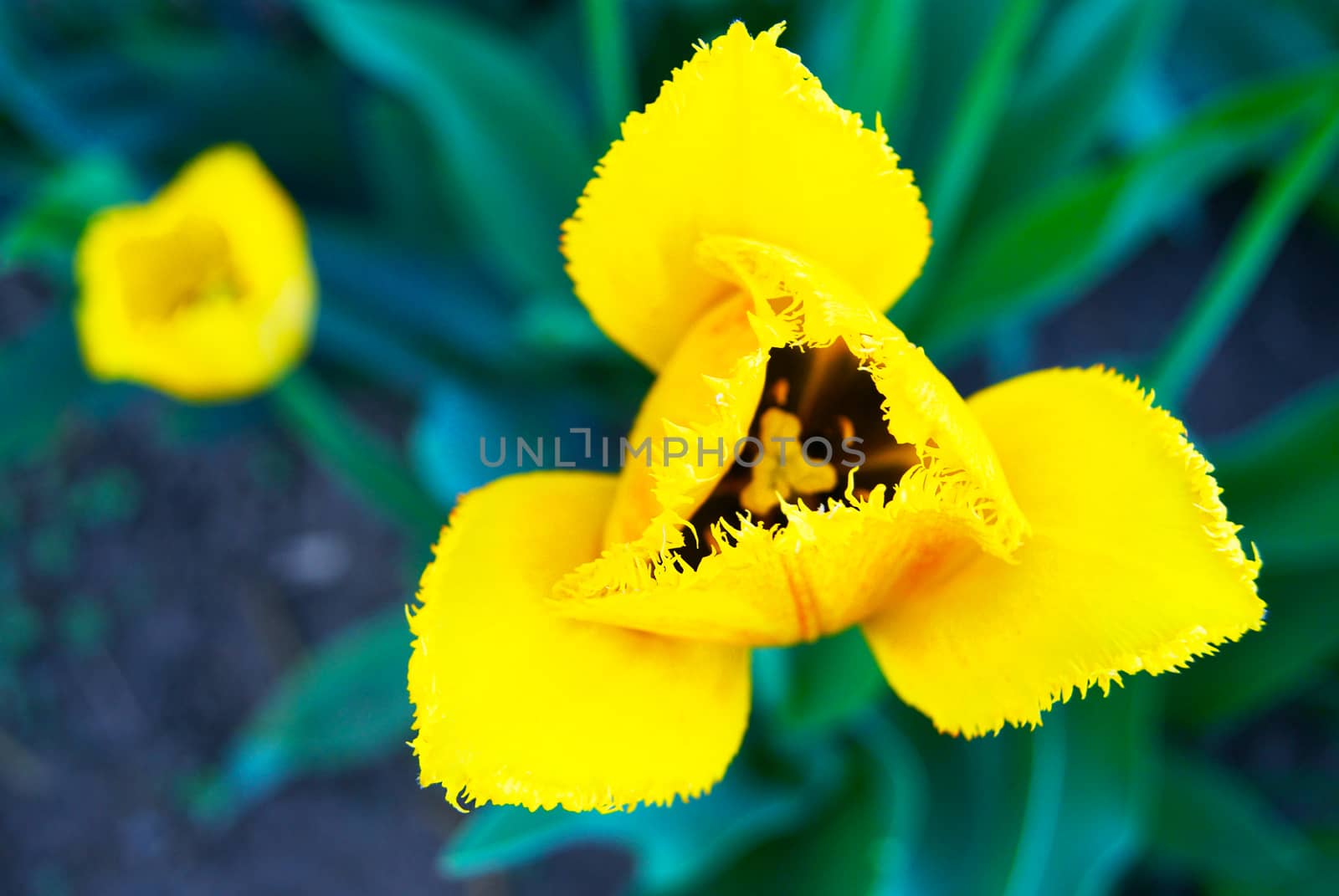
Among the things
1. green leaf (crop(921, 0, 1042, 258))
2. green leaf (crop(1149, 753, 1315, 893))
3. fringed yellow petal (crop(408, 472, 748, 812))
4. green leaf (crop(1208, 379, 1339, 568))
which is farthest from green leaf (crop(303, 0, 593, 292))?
green leaf (crop(1149, 753, 1315, 893))

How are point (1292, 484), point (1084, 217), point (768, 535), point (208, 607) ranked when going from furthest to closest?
1. point (208, 607)
2. point (1292, 484)
3. point (1084, 217)
4. point (768, 535)

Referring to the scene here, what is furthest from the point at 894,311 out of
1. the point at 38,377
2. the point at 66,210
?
the point at 38,377

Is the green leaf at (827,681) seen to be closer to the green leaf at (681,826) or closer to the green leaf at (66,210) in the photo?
the green leaf at (681,826)

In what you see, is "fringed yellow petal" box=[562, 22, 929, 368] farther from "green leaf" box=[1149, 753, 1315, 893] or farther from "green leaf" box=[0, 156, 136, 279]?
"green leaf" box=[1149, 753, 1315, 893]

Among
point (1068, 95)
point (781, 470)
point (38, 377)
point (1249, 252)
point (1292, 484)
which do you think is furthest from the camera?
point (38, 377)

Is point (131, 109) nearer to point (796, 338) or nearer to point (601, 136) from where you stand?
point (601, 136)

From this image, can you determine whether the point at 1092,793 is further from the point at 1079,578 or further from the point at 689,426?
the point at 689,426

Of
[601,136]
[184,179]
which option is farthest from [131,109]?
[601,136]
